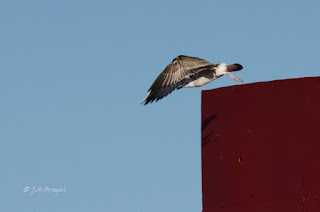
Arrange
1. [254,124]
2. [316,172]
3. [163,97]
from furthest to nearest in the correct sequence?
1. [163,97]
2. [254,124]
3. [316,172]

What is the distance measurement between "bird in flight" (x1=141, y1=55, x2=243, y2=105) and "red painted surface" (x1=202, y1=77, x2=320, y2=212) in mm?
2582

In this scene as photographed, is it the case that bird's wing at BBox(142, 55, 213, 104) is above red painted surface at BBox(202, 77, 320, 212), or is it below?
above

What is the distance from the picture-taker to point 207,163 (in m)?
9.21

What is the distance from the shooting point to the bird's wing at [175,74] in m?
11.8

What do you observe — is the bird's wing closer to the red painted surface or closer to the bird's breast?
the bird's breast

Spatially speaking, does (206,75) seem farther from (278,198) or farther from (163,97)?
(278,198)

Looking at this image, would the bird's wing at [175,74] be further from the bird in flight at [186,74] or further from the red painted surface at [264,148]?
the red painted surface at [264,148]

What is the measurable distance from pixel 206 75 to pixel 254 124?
356cm

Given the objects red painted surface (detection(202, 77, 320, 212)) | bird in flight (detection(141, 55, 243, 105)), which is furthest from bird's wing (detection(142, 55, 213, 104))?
red painted surface (detection(202, 77, 320, 212))

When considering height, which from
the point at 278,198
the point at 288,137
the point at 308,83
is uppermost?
the point at 308,83

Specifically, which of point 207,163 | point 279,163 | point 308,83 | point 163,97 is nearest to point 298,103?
point 308,83

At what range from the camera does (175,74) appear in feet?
39.9

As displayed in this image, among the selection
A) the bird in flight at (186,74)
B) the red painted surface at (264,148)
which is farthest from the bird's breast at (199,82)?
the red painted surface at (264,148)

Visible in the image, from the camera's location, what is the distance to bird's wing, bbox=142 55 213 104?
11.8 meters
